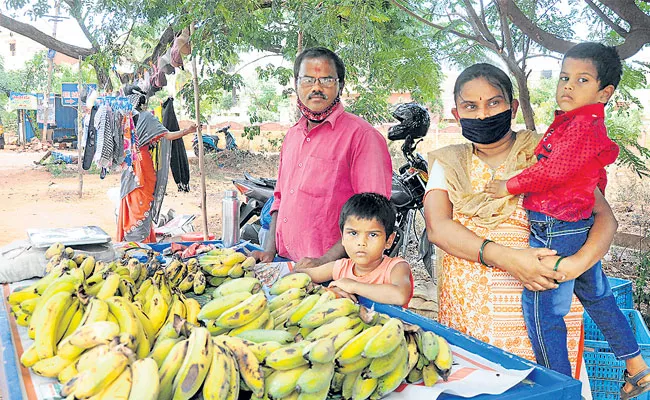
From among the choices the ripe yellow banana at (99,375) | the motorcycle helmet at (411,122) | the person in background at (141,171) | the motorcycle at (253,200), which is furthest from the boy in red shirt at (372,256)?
the person in background at (141,171)

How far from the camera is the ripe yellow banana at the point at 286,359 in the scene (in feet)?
4.38

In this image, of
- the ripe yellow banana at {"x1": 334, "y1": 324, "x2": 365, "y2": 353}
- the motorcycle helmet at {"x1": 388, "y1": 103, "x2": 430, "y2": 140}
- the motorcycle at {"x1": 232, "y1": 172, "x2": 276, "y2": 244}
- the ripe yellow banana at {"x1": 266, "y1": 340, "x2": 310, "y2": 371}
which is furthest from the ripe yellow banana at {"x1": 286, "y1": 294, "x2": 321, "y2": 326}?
Answer: the motorcycle at {"x1": 232, "y1": 172, "x2": 276, "y2": 244}

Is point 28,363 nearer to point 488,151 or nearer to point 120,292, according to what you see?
point 120,292

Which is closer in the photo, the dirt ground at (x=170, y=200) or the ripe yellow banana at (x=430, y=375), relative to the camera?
the ripe yellow banana at (x=430, y=375)

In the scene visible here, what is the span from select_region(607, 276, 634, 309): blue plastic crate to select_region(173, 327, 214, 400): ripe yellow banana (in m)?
2.68

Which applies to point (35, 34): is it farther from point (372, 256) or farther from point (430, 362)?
point (430, 362)

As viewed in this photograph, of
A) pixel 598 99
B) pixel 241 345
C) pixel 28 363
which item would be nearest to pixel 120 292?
pixel 28 363

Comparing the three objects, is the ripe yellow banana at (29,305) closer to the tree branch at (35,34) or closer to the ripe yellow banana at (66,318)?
the ripe yellow banana at (66,318)

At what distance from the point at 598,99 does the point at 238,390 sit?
1.84 meters

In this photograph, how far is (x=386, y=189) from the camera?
110 inches

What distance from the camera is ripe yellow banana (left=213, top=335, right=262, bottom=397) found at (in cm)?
133

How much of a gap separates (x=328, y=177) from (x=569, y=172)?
121 centimetres

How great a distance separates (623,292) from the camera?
3.29 metres

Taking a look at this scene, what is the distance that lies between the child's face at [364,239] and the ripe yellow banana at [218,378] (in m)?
1.13
